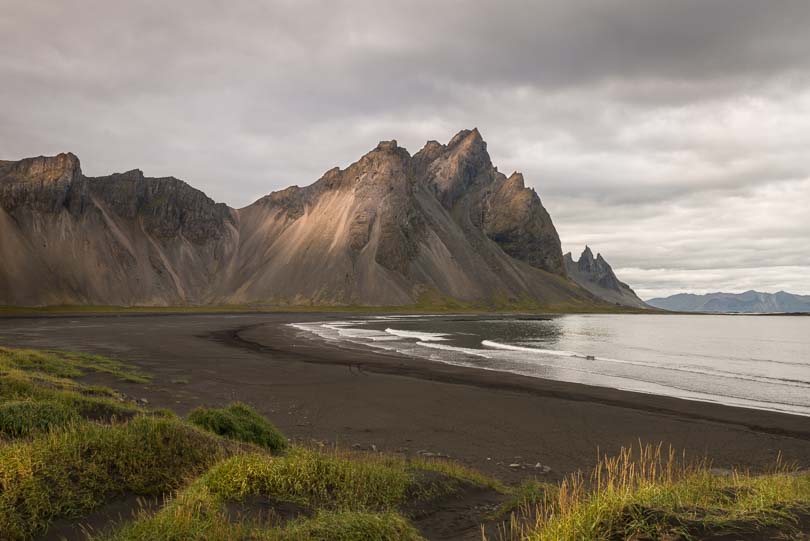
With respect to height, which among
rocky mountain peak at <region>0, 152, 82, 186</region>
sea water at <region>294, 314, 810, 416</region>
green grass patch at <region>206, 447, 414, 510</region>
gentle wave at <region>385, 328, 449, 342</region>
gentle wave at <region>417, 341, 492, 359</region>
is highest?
rocky mountain peak at <region>0, 152, 82, 186</region>

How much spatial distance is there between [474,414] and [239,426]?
478 inches

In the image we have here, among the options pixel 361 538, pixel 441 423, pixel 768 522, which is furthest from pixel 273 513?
pixel 441 423

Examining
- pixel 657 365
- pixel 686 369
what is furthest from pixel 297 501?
pixel 657 365

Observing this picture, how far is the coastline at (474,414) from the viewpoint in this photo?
691 inches

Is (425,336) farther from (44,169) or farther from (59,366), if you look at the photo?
(44,169)

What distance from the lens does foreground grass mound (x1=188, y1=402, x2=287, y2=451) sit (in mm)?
13664

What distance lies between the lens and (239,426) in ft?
45.6

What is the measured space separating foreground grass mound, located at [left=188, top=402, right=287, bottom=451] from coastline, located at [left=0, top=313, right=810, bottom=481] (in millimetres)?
3104

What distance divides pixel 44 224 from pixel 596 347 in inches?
6784

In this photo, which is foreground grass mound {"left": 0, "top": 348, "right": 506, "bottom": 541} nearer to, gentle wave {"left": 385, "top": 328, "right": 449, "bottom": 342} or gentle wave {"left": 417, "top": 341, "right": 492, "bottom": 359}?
gentle wave {"left": 417, "top": 341, "right": 492, "bottom": 359}

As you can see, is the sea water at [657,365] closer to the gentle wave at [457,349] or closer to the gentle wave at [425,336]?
the gentle wave at [457,349]

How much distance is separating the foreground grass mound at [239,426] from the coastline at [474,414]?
3104 millimetres

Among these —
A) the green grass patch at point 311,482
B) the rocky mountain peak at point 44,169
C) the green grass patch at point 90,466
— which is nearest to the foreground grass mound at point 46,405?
the green grass patch at point 90,466

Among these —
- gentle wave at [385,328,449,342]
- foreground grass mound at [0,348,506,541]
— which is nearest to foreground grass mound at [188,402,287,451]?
foreground grass mound at [0,348,506,541]
